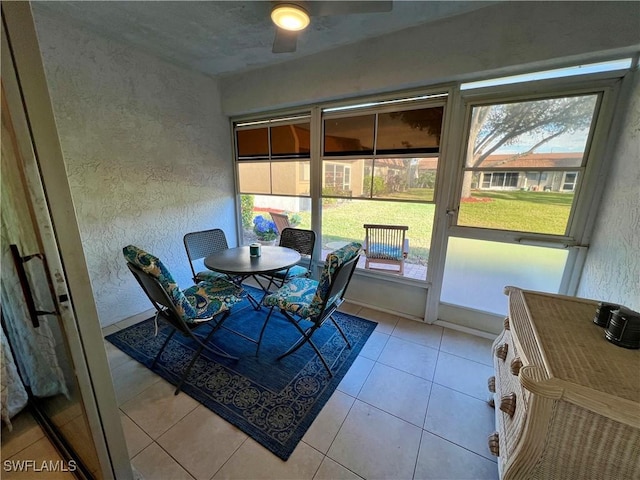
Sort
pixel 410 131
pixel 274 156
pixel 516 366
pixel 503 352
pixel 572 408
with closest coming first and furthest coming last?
pixel 572 408 < pixel 516 366 < pixel 503 352 < pixel 410 131 < pixel 274 156

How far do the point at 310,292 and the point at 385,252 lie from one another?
3.57ft

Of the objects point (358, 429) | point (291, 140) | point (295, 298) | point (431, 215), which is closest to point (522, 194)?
point (431, 215)

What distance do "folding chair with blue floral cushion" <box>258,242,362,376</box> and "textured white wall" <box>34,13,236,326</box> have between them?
1668 millimetres

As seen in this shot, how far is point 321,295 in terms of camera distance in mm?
1725

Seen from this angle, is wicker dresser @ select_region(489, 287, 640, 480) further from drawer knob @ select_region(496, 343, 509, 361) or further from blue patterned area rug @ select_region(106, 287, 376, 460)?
blue patterned area rug @ select_region(106, 287, 376, 460)

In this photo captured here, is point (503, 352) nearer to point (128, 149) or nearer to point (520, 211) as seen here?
point (520, 211)

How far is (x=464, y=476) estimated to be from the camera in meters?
1.26

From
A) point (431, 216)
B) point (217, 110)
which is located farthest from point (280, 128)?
point (431, 216)

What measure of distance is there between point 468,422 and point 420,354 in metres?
0.61

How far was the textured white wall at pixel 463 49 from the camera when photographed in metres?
1.55

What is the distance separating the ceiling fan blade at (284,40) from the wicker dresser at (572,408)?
2.22 m

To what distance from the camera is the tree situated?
1.82 m

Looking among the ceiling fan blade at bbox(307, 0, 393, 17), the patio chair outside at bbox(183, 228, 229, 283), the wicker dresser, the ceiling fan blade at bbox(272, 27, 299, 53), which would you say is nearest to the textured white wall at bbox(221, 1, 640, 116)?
the ceiling fan blade at bbox(272, 27, 299, 53)

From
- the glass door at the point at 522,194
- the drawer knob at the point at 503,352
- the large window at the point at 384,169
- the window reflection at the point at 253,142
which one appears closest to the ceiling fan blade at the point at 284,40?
the large window at the point at 384,169
